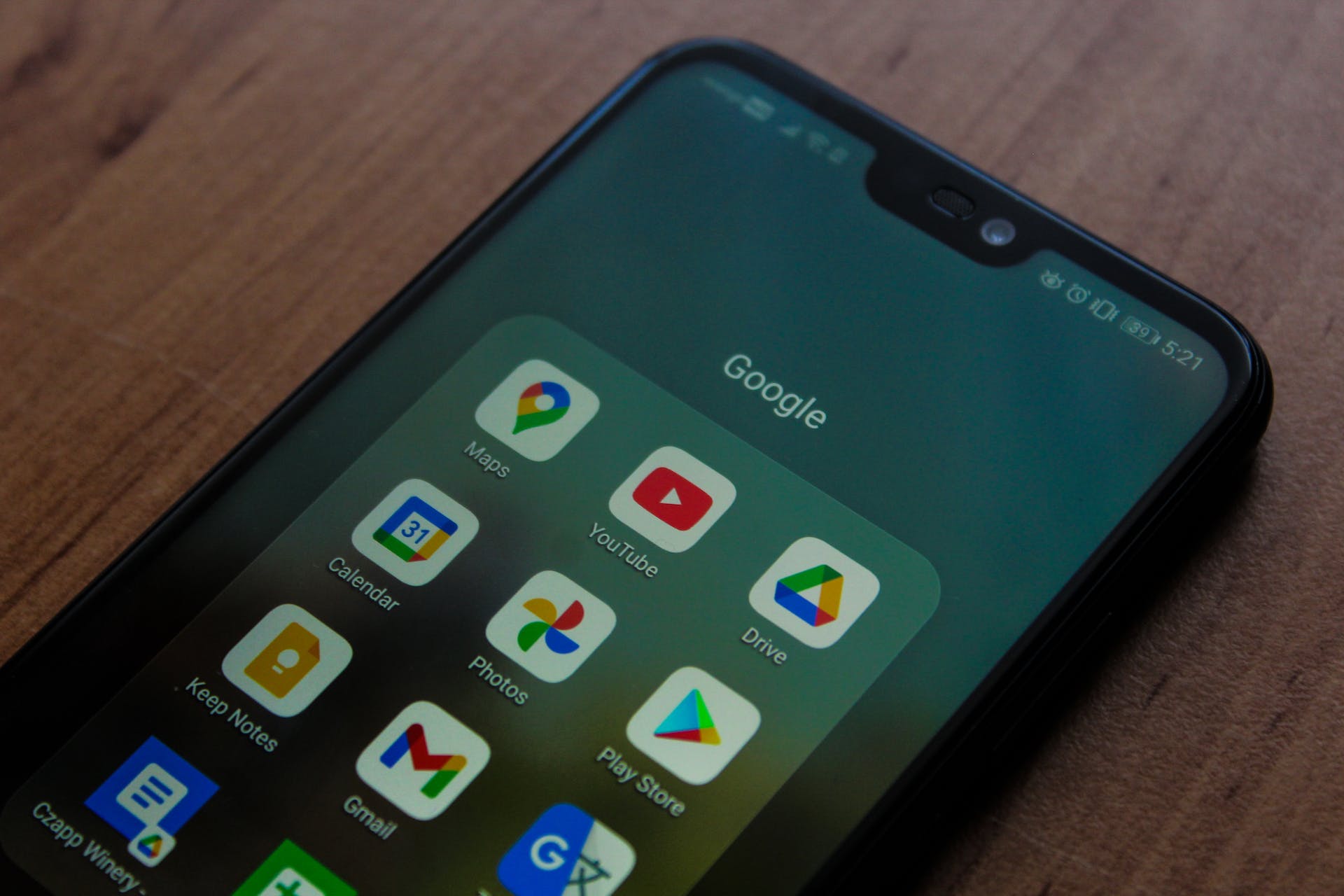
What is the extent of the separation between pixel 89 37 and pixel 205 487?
22 centimetres

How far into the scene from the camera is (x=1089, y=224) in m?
0.45

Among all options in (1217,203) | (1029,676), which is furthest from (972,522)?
(1217,203)

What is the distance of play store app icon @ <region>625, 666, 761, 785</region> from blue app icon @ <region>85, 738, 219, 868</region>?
0.13 meters

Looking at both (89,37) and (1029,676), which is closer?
(1029,676)

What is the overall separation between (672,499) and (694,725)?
7 centimetres

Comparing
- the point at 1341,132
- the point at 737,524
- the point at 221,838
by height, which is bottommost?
the point at 221,838

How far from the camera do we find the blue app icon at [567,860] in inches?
13.7

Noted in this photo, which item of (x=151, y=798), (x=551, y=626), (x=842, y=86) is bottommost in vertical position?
(x=151, y=798)

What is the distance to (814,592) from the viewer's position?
14.9 inches

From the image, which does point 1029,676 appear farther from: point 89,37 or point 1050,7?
point 89,37

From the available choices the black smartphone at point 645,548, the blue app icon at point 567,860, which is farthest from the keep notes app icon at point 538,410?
the blue app icon at point 567,860

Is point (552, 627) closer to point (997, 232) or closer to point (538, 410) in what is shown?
point (538, 410)

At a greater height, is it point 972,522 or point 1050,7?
point 1050,7

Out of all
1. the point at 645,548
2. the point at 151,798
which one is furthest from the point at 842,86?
the point at 151,798
